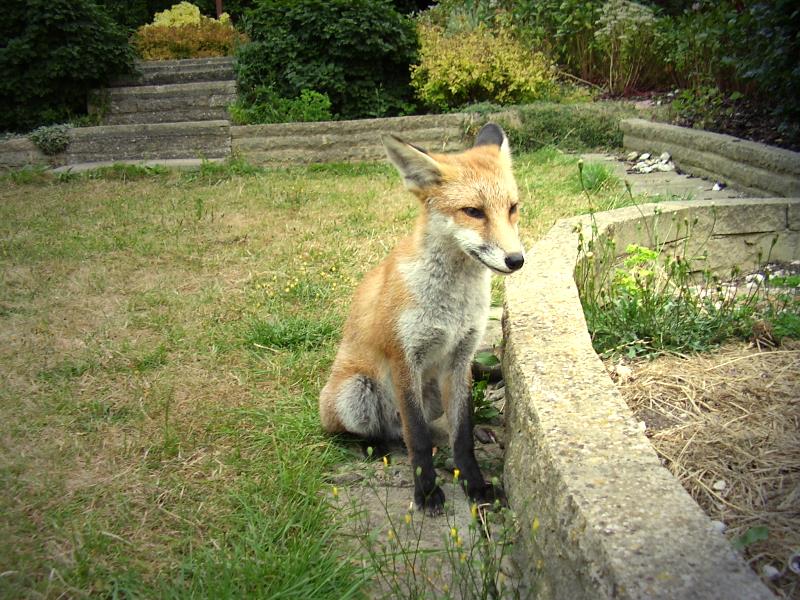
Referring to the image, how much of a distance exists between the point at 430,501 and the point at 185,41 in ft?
47.6

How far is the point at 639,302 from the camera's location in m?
3.49

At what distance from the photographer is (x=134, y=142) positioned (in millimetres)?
10180

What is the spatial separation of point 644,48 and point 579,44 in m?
→ 1.14

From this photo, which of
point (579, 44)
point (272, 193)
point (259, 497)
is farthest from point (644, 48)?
point (259, 497)

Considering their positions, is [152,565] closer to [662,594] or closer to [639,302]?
[662,594]

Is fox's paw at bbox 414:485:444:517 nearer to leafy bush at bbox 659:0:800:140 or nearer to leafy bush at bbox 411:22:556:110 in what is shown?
leafy bush at bbox 659:0:800:140

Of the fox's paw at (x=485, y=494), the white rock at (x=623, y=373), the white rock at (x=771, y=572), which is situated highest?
the white rock at (x=623, y=373)

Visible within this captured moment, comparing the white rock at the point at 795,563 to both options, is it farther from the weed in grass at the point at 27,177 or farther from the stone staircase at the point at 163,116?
the weed in grass at the point at 27,177

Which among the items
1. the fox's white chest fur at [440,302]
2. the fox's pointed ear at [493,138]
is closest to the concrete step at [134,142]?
the fox's pointed ear at [493,138]

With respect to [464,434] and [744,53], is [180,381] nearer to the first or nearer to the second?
[464,434]

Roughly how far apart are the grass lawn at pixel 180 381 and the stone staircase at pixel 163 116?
2489 millimetres

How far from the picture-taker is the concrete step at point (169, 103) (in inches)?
454

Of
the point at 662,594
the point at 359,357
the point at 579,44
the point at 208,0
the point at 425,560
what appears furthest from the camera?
the point at 208,0

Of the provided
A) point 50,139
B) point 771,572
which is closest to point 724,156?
point 771,572
